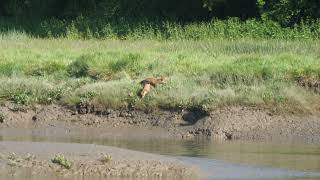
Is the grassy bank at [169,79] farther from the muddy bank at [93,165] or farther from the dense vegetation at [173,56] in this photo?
the muddy bank at [93,165]

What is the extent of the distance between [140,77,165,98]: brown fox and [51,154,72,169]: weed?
594 cm

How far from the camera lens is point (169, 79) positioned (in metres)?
18.1

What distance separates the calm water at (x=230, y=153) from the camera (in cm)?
1165

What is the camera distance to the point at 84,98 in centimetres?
1752

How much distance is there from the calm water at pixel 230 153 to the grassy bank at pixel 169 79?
1.38 metres

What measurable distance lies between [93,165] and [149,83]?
6317mm

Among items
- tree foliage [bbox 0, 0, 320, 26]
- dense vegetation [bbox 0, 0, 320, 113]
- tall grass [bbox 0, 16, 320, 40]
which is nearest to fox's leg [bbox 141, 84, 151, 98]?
dense vegetation [bbox 0, 0, 320, 113]

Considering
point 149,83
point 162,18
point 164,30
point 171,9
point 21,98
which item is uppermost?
point 171,9

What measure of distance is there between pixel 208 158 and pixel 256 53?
9557mm

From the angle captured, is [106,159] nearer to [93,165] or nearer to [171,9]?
[93,165]

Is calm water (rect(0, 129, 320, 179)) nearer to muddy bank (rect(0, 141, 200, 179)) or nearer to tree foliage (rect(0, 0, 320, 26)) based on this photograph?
muddy bank (rect(0, 141, 200, 179))

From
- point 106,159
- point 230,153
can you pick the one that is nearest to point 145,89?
point 230,153

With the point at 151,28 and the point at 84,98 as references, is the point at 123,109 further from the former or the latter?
the point at 151,28

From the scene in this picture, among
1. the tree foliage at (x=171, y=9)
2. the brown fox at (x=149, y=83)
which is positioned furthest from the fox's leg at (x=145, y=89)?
the tree foliage at (x=171, y=9)
